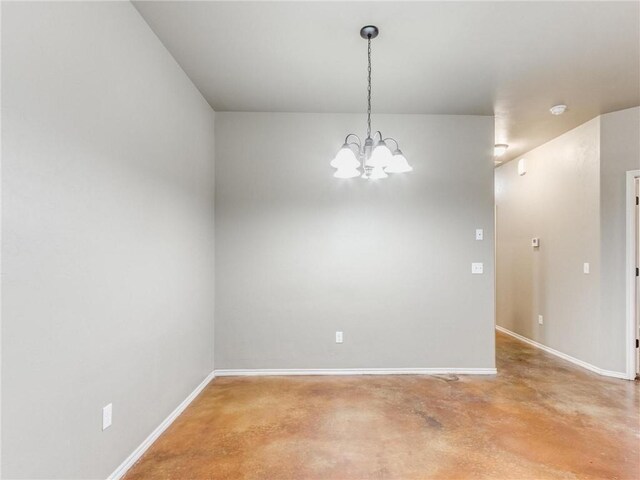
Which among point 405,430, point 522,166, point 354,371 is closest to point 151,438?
point 405,430

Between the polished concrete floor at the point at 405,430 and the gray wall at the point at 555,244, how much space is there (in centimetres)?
77

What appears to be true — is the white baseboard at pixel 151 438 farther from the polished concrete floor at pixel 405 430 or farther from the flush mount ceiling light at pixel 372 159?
the flush mount ceiling light at pixel 372 159

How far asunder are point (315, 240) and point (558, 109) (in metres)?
2.81

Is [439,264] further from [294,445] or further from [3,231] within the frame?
[3,231]

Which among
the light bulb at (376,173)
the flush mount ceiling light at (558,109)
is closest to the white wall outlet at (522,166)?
the flush mount ceiling light at (558,109)

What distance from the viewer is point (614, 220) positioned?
11.4 feet

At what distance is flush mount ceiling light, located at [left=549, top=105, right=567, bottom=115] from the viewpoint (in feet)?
10.9

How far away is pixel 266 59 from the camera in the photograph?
A: 257 cm

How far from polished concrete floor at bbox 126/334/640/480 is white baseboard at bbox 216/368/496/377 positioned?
0.10m

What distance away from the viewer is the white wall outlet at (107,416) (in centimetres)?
177

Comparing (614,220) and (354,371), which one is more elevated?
(614,220)

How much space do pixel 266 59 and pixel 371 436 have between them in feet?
9.53

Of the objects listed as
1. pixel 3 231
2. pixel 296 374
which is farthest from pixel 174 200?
pixel 296 374

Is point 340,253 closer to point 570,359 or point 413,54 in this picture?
point 413,54
